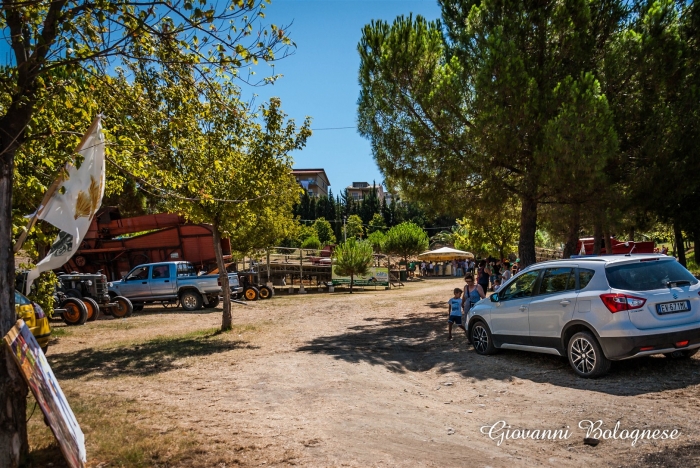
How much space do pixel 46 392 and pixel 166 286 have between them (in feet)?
57.1

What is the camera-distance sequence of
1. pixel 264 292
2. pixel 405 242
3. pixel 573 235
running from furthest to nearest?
pixel 405 242
pixel 264 292
pixel 573 235

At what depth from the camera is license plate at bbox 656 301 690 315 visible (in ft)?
23.2

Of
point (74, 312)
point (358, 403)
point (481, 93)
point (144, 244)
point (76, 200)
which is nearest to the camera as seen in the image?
point (76, 200)

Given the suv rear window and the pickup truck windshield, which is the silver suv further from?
the pickup truck windshield

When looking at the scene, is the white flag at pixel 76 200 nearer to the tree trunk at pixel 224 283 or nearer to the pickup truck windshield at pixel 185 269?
the tree trunk at pixel 224 283

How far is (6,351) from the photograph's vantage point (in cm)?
449

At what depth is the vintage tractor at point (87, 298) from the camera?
1672 cm

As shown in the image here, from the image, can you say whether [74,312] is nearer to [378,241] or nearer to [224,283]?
[224,283]

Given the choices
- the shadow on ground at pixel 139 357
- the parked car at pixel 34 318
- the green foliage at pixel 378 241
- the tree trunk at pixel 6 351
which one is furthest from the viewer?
the green foliage at pixel 378 241

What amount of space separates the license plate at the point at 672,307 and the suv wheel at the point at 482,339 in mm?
3058

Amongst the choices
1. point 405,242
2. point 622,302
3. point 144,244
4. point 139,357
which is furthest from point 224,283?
point 405,242

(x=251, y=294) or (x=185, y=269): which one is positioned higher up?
(x=185, y=269)

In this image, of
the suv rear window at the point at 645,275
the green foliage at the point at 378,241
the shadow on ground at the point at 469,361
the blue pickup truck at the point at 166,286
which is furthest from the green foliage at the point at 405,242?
the suv rear window at the point at 645,275

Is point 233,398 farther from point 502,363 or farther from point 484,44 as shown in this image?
point 484,44
